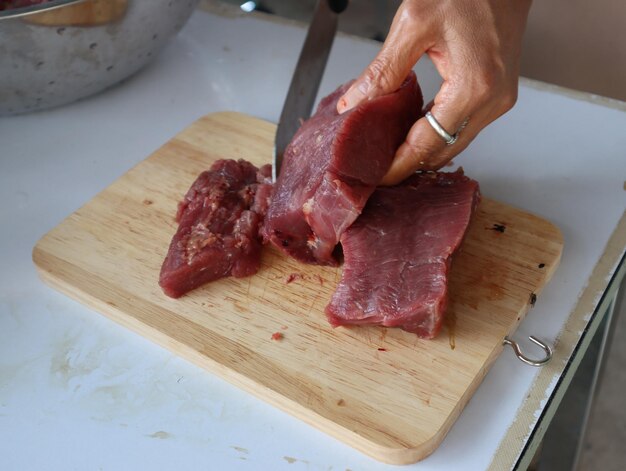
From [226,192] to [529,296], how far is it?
0.93 m

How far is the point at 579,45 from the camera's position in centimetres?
289

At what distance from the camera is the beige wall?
278cm

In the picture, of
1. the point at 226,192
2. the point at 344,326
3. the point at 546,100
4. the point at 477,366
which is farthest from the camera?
the point at 546,100

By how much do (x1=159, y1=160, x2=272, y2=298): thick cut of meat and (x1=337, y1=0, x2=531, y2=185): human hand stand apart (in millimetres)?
427

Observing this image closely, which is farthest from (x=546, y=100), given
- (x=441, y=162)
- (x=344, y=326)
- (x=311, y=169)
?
(x=344, y=326)

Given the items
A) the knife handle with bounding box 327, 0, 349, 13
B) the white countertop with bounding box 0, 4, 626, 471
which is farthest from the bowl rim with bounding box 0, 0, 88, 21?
the knife handle with bounding box 327, 0, 349, 13

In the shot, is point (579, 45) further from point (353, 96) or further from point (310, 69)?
point (353, 96)

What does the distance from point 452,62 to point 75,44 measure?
127cm

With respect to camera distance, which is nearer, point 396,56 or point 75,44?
point 396,56

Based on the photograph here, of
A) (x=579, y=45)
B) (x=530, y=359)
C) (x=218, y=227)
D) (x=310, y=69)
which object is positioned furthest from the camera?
(x=579, y=45)

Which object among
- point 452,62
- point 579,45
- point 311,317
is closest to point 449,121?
point 452,62

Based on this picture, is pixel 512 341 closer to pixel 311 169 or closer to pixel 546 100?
pixel 311 169

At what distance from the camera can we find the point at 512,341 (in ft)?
6.23

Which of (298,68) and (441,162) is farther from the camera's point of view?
(298,68)
